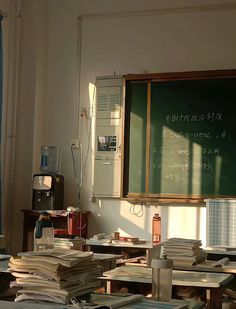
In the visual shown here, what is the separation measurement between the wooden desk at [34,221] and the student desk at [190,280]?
9.81 ft

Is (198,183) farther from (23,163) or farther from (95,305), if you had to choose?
(95,305)

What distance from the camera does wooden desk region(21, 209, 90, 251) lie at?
580 centimetres

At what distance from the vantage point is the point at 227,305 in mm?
3123

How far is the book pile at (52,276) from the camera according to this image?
190cm

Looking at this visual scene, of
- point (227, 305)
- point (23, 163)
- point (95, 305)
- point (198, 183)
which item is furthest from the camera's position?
point (23, 163)

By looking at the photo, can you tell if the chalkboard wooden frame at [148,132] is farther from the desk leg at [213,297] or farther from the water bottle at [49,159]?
the desk leg at [213,297]

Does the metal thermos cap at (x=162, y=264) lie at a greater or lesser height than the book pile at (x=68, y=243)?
greater

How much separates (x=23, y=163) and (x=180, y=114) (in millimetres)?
2005

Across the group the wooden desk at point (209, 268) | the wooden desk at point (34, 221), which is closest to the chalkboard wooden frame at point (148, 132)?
the wooden desk at point (34, 221)

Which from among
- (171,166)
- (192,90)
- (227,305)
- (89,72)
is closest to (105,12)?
(89,72)

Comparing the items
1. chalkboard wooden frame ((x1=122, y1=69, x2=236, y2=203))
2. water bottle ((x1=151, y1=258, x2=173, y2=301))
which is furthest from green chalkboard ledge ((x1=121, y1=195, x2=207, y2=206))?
water bottle ((x1=151, y1=258, x2=173, y2=301))

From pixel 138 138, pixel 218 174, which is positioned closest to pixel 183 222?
pixel 218 174

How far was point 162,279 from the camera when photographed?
82.8 inches

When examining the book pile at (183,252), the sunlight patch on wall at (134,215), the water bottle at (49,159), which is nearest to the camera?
the book pile at (183,252)
